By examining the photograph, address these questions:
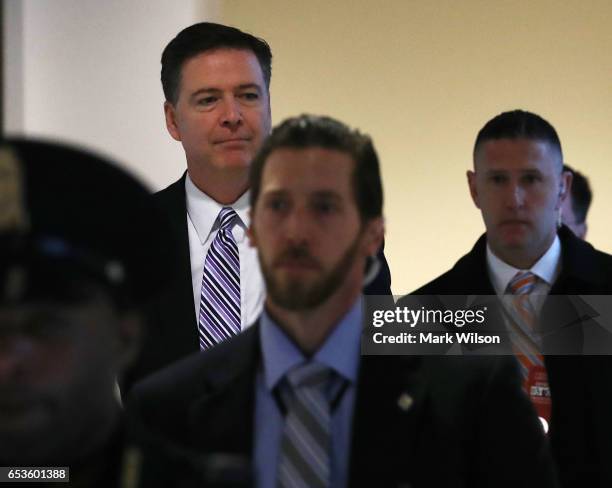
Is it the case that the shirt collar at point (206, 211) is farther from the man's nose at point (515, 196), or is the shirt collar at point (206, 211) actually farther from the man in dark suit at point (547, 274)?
the man's nose at point (515, 196)

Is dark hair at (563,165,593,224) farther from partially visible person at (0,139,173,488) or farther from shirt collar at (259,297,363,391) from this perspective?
partially visible person at (0,139,173,488)

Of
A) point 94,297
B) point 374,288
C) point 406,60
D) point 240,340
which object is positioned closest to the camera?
point 94,297

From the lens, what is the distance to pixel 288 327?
174 centimetres

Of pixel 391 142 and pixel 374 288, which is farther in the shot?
pixel 391 142

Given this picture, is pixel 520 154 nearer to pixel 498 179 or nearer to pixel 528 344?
pixel 498 179

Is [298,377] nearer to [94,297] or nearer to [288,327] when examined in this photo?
[288,327]

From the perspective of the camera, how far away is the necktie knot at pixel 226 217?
8.67ft

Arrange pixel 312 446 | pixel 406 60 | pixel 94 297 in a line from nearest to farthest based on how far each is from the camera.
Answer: pixel 94 297 → pixel 312 446 → pixel 406 60

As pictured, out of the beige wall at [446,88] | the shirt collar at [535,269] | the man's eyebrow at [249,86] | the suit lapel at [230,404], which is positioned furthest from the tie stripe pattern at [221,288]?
the beige wall at [446,88]

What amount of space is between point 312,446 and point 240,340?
215mm

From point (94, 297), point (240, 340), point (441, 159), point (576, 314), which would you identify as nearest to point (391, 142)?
point (441, 159)

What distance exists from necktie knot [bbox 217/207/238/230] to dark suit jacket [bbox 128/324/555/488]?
34.6 inches

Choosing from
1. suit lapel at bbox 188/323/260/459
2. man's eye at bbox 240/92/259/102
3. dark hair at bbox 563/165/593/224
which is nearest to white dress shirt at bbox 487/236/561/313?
man's eye at bbox 240/92/259/102

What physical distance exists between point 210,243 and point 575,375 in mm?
797
